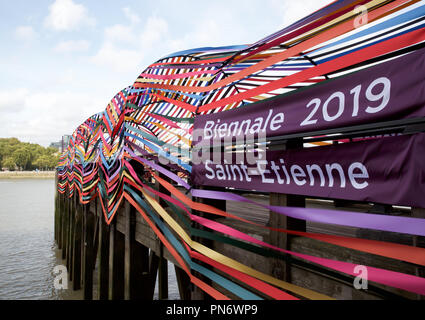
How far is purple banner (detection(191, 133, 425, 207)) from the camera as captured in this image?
5.00ft

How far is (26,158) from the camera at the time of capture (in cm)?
9056

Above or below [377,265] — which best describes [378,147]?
above

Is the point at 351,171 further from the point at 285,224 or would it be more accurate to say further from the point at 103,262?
the point at 103,262

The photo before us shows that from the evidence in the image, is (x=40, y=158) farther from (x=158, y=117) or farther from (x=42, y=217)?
(x=158, y=117)

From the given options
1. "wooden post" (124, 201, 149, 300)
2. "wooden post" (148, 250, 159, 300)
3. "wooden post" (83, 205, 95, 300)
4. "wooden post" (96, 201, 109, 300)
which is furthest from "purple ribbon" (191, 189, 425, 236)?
"wooden post" (83, 205, 95, 300)

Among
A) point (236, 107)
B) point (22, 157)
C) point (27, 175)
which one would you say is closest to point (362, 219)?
point (236, 107)

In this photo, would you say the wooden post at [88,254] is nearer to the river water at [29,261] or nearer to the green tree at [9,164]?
the river water at [29,261]

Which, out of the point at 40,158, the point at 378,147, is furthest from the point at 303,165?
the point at 40,158

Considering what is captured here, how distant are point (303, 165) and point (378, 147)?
500mm

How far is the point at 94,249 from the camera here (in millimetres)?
8055

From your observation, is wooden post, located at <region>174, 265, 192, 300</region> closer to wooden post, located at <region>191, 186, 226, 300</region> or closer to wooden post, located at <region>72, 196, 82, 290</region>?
wooden post, located at <region>191, 186, 226, 300</region>

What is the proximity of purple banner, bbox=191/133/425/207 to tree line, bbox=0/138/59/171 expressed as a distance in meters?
99.7

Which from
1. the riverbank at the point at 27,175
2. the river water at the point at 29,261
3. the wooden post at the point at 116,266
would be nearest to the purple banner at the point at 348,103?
the wooden post at the point at 116,266

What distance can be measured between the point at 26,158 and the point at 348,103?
105 metres
